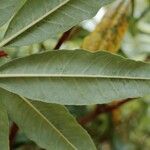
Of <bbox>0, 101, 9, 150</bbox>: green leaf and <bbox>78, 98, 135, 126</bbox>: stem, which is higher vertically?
<bbox>0, 101, 9, 150</bbox>: green leaf

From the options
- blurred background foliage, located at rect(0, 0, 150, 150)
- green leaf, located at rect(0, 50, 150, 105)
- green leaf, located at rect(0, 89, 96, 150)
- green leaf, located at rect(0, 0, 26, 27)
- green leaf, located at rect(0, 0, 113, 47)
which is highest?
green leaf, located at rect(0, 0, 26, 27)

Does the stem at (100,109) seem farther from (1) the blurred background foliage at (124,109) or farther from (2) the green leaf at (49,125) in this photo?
(2) the green leaf at (49,125)

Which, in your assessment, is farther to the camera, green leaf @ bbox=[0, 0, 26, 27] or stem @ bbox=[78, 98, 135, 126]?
stem @ bbox=[78, 98, 135, 126]

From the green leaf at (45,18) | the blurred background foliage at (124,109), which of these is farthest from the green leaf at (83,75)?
the blurred background foliage at (124,109)

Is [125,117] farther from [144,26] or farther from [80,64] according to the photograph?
[80,64]

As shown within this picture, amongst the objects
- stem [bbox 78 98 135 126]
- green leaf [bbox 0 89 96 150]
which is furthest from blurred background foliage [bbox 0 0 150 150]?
green leaf [bbox 0 89 96 150]

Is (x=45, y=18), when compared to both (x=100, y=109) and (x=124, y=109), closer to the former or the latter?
(x=100, y=109)

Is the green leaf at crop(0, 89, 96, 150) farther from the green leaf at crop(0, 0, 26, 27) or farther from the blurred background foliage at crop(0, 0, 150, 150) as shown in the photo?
the blurred background foliage at crop(0, 0, 150, 150)
